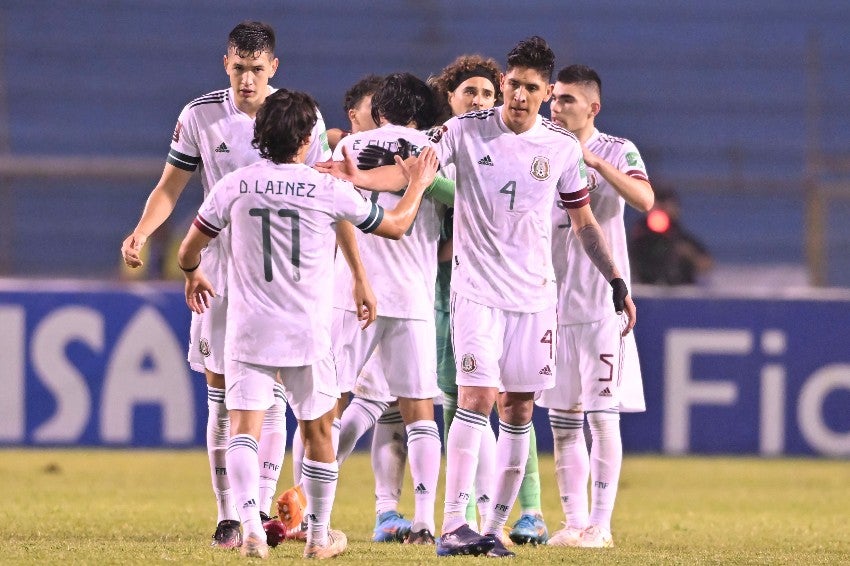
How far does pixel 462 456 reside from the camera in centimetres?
553

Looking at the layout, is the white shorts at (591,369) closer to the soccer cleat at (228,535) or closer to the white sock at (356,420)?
the white sock at (356,420)

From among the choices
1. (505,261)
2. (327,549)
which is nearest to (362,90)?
(505,261)

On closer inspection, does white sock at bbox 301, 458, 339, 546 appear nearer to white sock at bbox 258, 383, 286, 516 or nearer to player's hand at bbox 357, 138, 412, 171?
white sock at bbox 258, 383, 286, 516

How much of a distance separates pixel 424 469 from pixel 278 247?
142cm

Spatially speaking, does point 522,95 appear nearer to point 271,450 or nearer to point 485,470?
point 485,470

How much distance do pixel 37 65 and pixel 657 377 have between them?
816 centimetres

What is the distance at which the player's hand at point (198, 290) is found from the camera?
213 inches

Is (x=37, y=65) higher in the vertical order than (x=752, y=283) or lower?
higher

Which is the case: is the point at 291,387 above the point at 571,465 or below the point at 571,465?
above

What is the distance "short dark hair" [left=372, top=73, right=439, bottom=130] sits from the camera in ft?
19.7

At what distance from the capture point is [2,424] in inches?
400

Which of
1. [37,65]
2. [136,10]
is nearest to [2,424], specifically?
[37,65]

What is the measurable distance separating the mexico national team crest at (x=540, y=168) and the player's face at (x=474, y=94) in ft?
2.55

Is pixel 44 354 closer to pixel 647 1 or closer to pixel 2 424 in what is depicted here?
pixel 2 424
